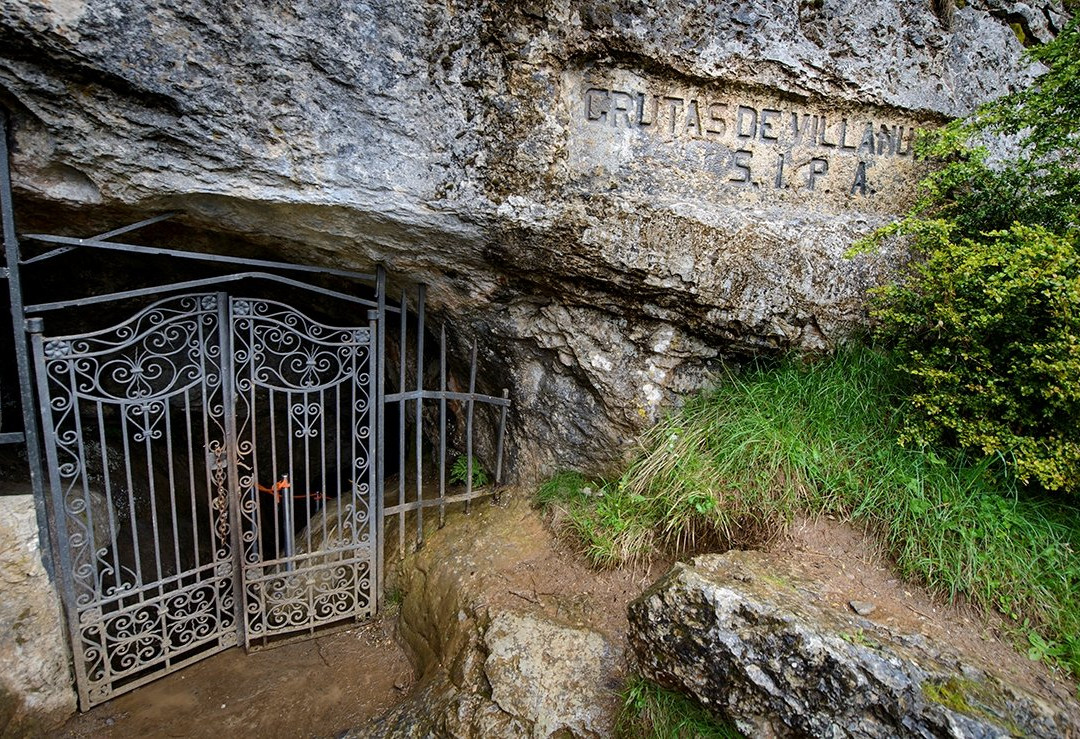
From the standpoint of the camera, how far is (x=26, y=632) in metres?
3.00

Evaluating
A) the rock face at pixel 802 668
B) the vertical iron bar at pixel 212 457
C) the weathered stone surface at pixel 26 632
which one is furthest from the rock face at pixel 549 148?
the weathered stone surface at pixel 26 632

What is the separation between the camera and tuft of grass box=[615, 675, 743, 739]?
2.63 metres

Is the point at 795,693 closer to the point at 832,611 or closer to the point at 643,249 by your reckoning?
the point at 832,611

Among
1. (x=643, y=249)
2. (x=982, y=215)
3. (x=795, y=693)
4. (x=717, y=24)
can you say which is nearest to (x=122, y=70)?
(x=643, y=249)

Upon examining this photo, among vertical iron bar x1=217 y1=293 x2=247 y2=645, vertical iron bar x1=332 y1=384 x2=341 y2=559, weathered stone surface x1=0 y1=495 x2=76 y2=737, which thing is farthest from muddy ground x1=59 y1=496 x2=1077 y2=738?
vertical iron bar x1=332 y1=384 x2=341 y2=559

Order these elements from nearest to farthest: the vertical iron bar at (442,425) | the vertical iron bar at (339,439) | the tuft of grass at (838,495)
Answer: the tuft of grass at (838,495), the vertical iron bar at (339,439), the vertical iron bar at (442,425)

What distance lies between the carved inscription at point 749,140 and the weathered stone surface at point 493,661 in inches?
96.5

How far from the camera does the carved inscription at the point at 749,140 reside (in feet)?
11.1

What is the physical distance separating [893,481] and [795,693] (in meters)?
1.29

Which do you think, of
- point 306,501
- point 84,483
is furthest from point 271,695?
point 84,483

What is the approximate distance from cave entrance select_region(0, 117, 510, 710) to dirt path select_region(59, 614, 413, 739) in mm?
100

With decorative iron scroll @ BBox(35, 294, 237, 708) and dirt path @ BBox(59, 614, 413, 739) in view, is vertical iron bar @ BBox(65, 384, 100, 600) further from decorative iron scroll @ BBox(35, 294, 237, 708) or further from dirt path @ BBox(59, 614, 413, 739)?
dirt path @ BBox(59, 614, 413, 739)

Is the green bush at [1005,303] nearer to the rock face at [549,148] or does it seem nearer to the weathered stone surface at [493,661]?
the rock face at [549,148]

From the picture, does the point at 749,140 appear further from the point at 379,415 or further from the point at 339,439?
the point at 339,439
